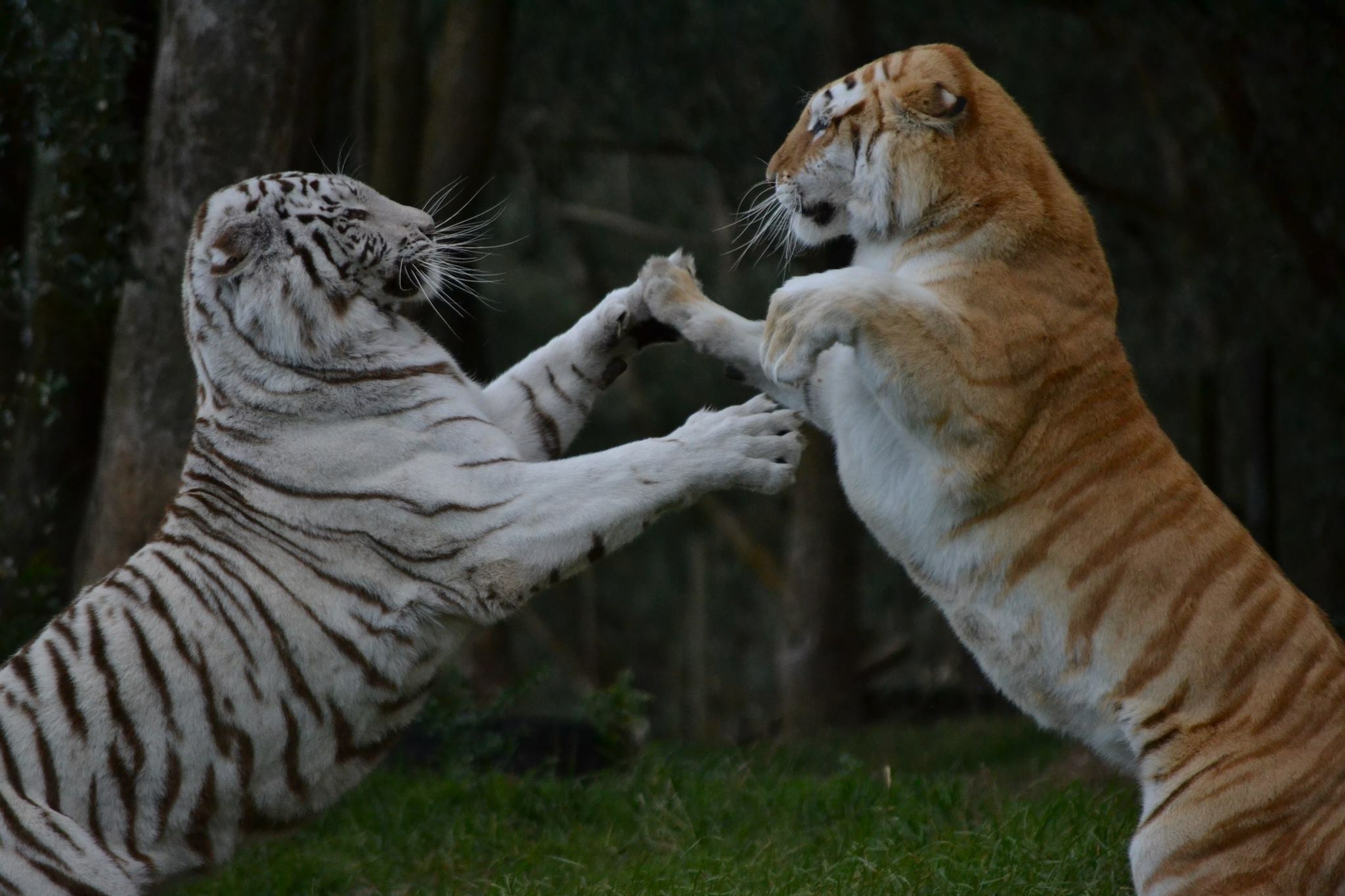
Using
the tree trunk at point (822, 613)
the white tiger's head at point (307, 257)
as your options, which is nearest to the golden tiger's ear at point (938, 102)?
the white tiger's head at point (307, 257)

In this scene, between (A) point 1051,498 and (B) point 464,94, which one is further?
(B) point 464,94

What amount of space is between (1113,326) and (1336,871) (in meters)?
1.27

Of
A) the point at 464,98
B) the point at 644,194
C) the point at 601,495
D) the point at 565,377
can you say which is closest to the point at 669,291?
the point at 565,377

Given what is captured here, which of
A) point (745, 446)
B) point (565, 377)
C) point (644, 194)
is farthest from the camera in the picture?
point (644, 194)

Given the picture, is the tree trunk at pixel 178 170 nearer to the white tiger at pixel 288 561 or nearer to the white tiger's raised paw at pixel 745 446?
the white tiger at pixel 288 561

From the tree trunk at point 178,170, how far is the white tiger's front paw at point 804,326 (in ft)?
7.95

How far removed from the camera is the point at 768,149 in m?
8.80

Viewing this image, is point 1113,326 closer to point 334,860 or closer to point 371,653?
point 371,653

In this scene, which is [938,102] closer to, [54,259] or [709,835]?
[709,835]

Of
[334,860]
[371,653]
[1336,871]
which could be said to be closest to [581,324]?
[371,653]

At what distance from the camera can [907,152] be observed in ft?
11.1

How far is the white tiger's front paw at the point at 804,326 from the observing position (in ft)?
10.1

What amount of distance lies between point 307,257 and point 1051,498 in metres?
1.86

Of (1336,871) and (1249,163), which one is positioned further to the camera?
(1249,163)
